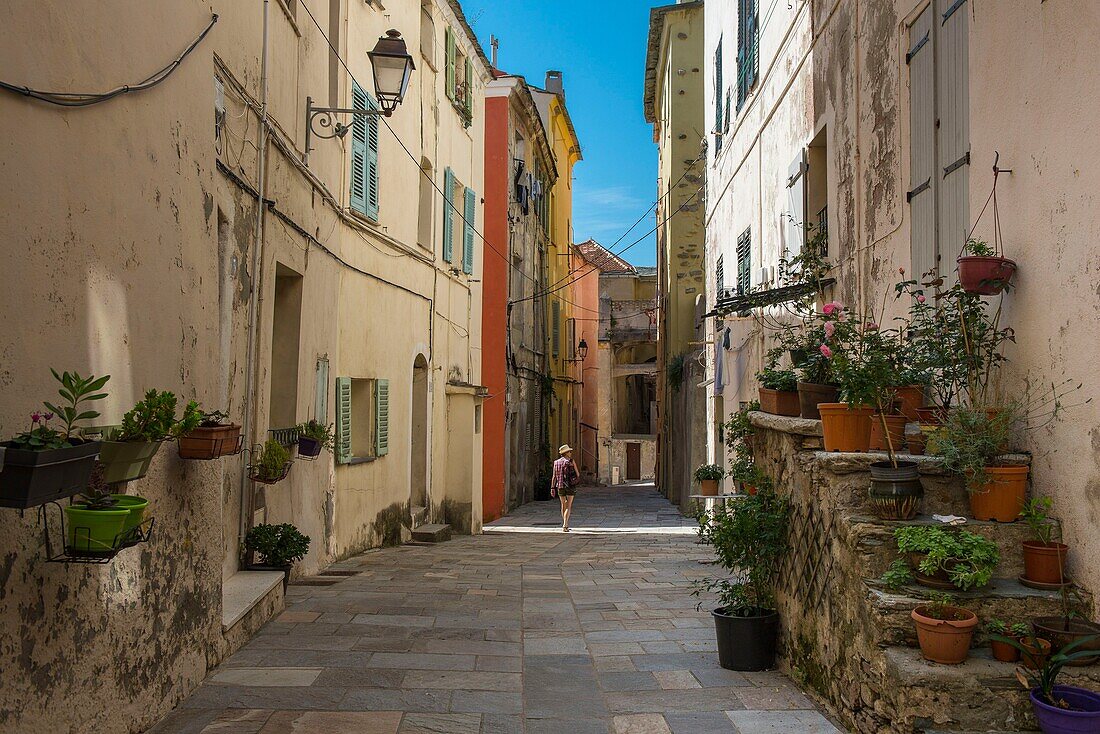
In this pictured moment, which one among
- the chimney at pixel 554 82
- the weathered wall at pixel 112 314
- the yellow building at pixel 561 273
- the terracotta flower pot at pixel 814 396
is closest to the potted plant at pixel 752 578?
the terracotta flower pot at pixel 814 396

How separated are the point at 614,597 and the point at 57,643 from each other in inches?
242

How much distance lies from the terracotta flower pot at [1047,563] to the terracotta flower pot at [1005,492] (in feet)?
0.87

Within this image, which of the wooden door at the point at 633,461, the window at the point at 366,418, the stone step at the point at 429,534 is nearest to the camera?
the window at the point at 366,418

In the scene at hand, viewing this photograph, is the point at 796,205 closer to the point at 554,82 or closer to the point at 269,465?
the point at 269,465

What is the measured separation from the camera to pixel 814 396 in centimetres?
625

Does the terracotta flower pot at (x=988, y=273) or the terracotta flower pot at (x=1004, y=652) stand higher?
the terracotta flower pot at (x=988, y=273)

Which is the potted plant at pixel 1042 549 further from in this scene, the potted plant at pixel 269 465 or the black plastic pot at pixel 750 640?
the potted plant at pixel 269 465

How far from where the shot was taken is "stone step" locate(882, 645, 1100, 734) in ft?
13.0

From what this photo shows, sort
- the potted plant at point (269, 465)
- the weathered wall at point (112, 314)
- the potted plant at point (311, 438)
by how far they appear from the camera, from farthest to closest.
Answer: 1. the potted plant at point (311, 438)
2. the potted plant at point (269, 465)
3. the weathered wall at point (112, 314)

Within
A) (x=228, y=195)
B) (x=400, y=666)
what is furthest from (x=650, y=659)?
(x=228, y=195)

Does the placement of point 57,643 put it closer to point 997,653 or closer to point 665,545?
point 997,653

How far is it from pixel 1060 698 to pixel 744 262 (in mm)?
10724

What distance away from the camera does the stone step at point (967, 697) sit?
3.96m

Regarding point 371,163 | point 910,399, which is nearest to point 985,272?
point 910,399
